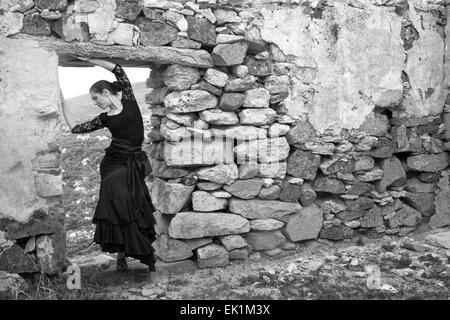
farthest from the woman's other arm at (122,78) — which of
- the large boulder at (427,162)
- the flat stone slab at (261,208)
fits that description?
the large boulder at (427,162)

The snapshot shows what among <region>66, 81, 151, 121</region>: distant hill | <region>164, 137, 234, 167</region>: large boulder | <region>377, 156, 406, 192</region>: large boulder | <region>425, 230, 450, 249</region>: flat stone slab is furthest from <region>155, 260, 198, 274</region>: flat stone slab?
<region>66, 81, 151, 121</region>: distant hill

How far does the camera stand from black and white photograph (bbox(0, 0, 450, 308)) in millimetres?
3834

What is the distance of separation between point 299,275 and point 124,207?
1771mm

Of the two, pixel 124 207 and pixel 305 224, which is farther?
pixel 305 224

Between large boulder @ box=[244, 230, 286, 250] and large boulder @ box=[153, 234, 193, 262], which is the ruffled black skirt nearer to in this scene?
large boulder @ box=[153, 234, 193, 262]

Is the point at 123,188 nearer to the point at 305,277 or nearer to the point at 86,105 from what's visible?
the point at 305,277

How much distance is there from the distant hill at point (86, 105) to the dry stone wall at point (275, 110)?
7.74 m

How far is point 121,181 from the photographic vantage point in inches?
155

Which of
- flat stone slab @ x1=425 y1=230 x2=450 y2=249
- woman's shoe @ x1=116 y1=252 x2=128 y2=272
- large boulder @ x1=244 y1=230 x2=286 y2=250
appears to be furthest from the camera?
flat stone slab @ x1=425 y1=230 x2=450 y2=249

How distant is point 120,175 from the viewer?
3.94 meters

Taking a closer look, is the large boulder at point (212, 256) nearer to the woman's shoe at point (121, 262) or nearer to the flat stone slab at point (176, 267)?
the flat stone slab at point (176, 267)

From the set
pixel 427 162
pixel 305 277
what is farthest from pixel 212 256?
pixel 427 162

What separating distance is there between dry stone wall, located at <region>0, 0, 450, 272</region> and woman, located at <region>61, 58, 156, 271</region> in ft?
1.28

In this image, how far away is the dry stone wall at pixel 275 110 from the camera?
13.9 ft
